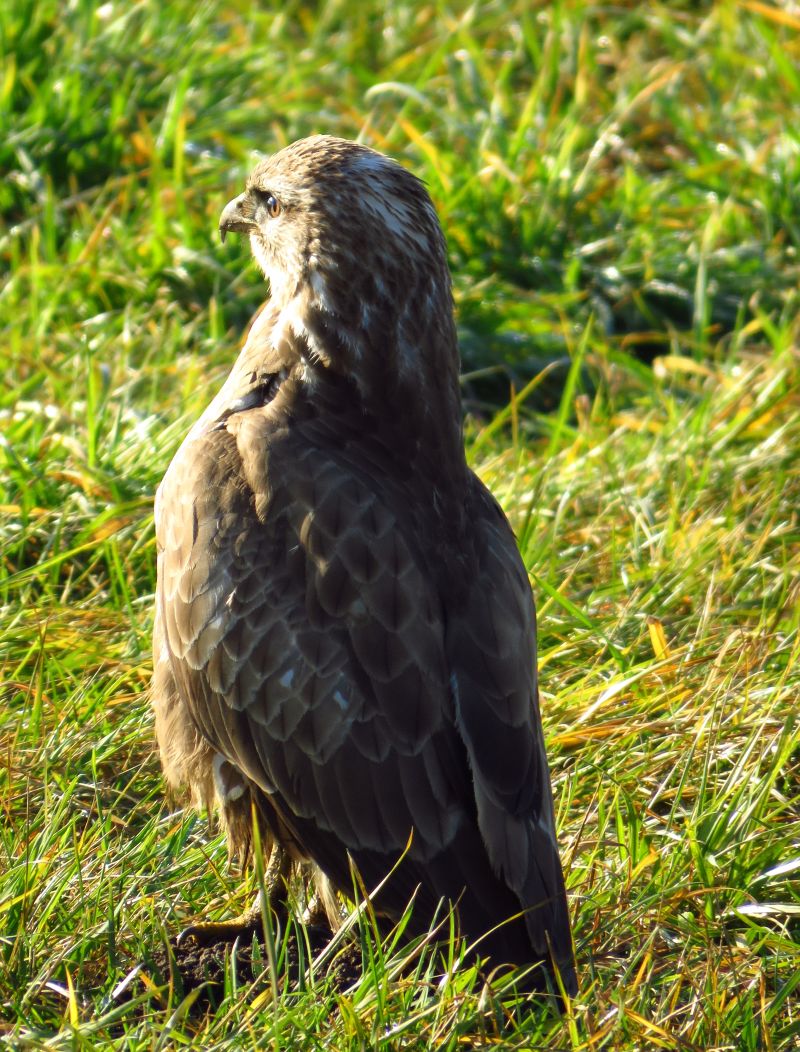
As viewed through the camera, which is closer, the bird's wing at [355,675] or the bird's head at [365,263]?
the bird's wing at [355,675]

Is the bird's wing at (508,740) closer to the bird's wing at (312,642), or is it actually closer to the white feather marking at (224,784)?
the bird's wing at (312,642)

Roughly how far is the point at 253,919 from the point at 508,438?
8.43 feet

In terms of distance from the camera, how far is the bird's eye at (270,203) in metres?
3.99

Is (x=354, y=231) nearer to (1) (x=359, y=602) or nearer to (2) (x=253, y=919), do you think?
(1) (x=359, y=602)

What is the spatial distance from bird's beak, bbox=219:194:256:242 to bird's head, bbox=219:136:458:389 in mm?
270

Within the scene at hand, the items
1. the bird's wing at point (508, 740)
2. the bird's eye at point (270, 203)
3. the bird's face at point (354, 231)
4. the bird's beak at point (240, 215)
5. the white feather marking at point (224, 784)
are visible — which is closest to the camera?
the bird's wing at point (508, 740)

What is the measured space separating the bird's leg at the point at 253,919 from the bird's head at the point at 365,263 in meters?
1.16

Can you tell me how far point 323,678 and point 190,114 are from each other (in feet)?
12.9

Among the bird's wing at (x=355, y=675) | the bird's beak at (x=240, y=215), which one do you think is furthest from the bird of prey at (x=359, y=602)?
the bird's beak at (x=240, y=215)

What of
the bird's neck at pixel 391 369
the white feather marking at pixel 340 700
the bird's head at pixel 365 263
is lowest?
the white feather marking at pixel 340 700

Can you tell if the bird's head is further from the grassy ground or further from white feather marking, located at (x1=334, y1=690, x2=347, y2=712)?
the grassy ground

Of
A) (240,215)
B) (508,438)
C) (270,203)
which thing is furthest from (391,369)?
(508,438)

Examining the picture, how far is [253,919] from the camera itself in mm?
3598

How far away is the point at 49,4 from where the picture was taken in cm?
659
